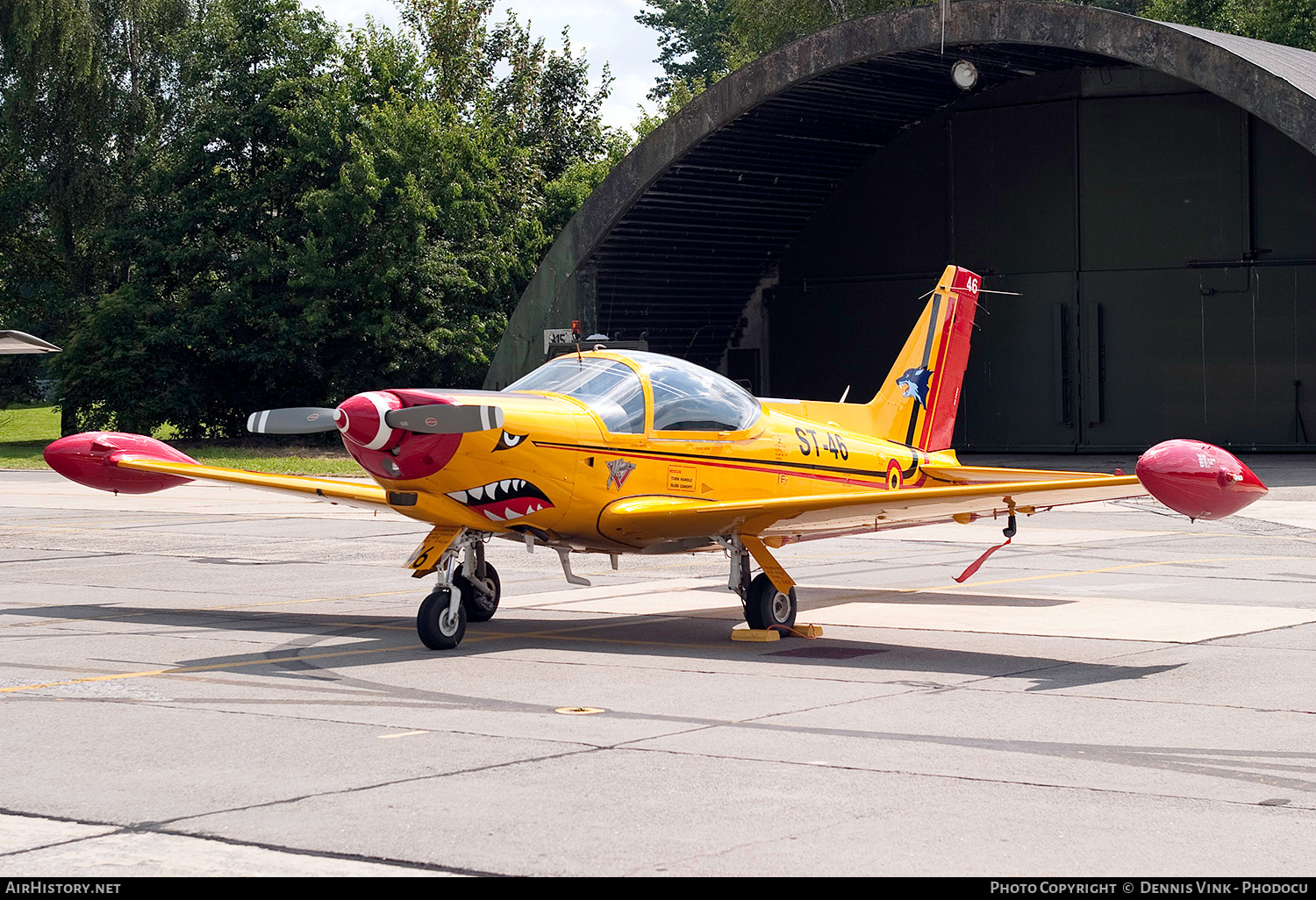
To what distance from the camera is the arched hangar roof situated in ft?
86.5

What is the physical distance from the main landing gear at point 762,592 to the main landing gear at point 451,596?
2.08 metres

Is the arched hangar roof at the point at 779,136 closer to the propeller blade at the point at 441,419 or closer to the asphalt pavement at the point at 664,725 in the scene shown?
the asphalt pavement at the point at 664,725

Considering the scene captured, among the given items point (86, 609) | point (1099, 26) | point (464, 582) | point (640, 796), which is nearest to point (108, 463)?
point (86, 609)

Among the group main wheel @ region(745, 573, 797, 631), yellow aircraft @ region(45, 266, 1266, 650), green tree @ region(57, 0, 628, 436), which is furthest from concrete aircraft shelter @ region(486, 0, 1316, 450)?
main wheel @ region(745, 573, 797, 631)

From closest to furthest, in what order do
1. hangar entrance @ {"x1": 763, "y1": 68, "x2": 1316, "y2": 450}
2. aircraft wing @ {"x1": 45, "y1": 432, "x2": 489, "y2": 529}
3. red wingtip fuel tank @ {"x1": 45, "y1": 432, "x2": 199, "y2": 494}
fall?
aircraft wing @ {"x1": 45, "y1": 432, "x2": 489, "y2": 529}
red wingtip fuel tank @ {"x1": 45, "y1": 432, "x2": 199, "y2": 494}
hangar entrance @ {"x1": 763, "y1": 68, "x2": 1316, "y2": 450}

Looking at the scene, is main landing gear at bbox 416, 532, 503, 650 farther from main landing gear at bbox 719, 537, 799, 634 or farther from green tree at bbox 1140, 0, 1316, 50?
green tree at bbox 1140, 0, 1316, 50

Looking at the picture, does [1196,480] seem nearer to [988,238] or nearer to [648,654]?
[648,654]

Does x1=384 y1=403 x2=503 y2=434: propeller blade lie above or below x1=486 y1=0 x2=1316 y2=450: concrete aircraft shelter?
below

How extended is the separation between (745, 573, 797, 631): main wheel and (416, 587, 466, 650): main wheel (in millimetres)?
2312

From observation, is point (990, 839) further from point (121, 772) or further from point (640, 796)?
point (121, 772)

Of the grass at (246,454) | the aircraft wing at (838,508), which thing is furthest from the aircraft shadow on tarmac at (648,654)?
the grass at (246,454)

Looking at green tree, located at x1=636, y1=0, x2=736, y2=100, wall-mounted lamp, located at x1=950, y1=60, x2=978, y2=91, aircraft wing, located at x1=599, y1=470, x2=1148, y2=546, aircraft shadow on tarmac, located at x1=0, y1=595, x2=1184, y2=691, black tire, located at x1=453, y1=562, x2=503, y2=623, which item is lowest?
aircraft shadow on tarmac, located at x1=0, y1=595, x2=1184, y2=691

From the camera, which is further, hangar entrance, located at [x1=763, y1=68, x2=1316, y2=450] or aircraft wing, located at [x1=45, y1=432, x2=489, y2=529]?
hangar entrance, located at [x1=763, y1=68, x2=1316, y2=450]

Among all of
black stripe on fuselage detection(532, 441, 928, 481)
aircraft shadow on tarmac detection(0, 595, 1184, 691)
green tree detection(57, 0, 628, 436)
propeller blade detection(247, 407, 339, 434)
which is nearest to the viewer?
aircraft shadow on tarmac detection(0, 595, 1184, 691)
